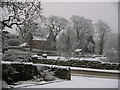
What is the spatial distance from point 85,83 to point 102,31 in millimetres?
1530

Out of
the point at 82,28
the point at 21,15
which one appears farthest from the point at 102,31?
the point at 21,15

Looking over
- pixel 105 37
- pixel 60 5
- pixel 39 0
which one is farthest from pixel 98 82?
pixel 39 0

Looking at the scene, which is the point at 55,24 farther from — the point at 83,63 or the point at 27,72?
Result: the point at 27,72

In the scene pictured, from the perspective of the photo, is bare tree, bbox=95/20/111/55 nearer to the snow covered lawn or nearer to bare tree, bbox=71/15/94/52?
bare tree, bbox=71/15/94/52

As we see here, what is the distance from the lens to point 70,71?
251 inches

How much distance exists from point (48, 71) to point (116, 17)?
2449 mm

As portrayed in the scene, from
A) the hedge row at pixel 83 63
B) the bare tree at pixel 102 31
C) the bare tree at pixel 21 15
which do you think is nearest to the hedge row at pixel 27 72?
the hedge row at pixel 83 63

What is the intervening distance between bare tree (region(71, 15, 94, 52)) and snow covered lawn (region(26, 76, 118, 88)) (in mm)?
923

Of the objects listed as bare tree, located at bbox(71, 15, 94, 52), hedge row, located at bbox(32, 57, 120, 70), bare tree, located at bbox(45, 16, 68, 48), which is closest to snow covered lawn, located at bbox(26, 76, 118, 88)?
hedge row, located at bbox(32, 57, 120, 70)

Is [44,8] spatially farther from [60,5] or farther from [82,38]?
[82,38]

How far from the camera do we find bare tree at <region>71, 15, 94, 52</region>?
250 inches

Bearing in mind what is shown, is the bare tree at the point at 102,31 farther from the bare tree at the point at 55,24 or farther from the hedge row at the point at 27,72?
the hedge row at the point at 27,72

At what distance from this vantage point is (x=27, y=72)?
636cm

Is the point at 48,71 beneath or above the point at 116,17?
beneath
